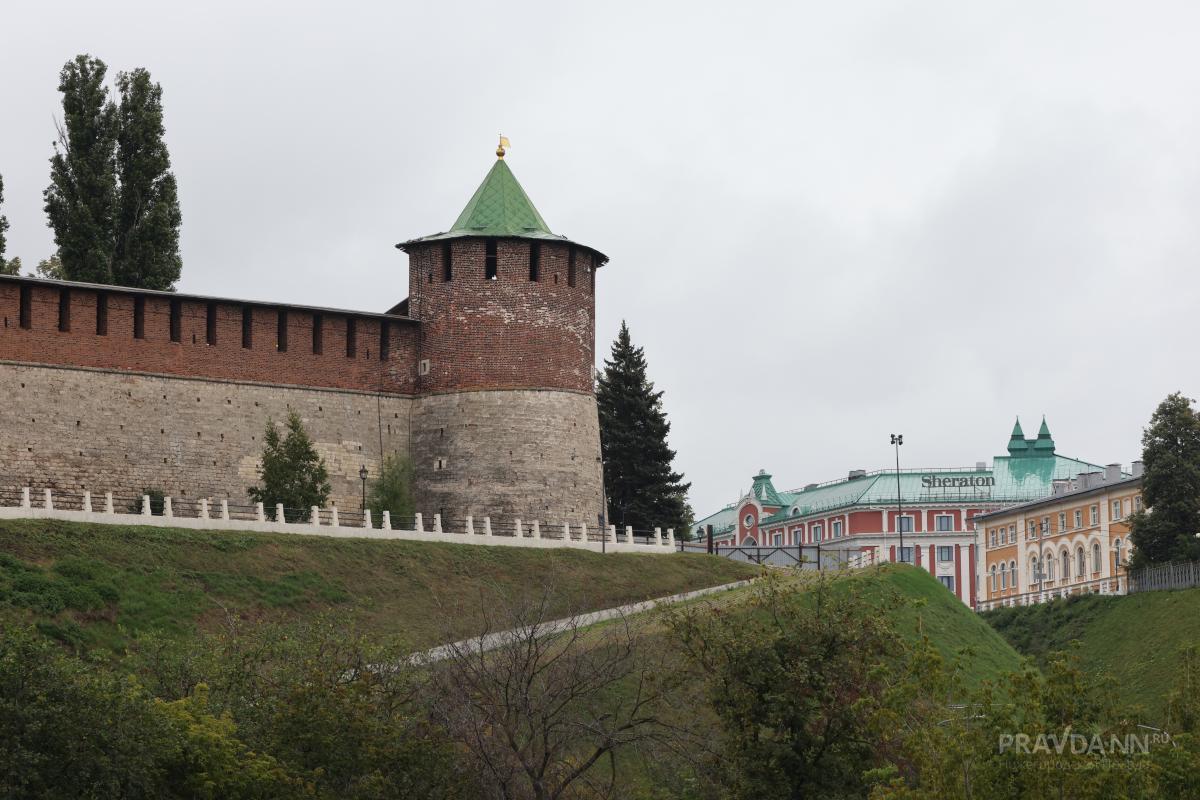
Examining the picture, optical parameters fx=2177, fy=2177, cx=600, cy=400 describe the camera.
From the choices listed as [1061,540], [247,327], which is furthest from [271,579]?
[1061,540]

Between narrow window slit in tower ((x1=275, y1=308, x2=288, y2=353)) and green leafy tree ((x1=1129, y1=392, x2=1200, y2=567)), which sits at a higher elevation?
narrow window slit in tower ((x1=275, y1=308, x2=288, y2=353))

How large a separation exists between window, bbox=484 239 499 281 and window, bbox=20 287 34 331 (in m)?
11.6

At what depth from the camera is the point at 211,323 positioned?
174 ft

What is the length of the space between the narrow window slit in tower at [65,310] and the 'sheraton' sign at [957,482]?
51413mm

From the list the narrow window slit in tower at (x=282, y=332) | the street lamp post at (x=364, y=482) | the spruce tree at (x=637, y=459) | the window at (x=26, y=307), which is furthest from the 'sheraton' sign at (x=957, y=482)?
the window at (x=26, y=307)

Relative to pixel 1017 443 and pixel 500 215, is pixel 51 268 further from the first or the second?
pixel 1017 443

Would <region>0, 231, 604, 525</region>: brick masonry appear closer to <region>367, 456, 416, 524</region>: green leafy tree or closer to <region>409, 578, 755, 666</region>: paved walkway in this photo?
<region>367, 456, 416, 524</region>: green leafy tree

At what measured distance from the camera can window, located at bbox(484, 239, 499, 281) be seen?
55625 mm

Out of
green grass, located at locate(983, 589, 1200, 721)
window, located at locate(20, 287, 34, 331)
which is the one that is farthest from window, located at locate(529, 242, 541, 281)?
green grass, located at locate(983, 589, 1200, 721)

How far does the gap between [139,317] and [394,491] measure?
771 cm

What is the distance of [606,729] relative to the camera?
3338 centimetres

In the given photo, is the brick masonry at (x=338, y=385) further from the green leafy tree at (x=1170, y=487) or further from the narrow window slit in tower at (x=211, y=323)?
the green leafy tree at (x=1170, y=487)

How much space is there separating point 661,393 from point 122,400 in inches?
731

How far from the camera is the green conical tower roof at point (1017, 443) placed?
9819 centimetres
